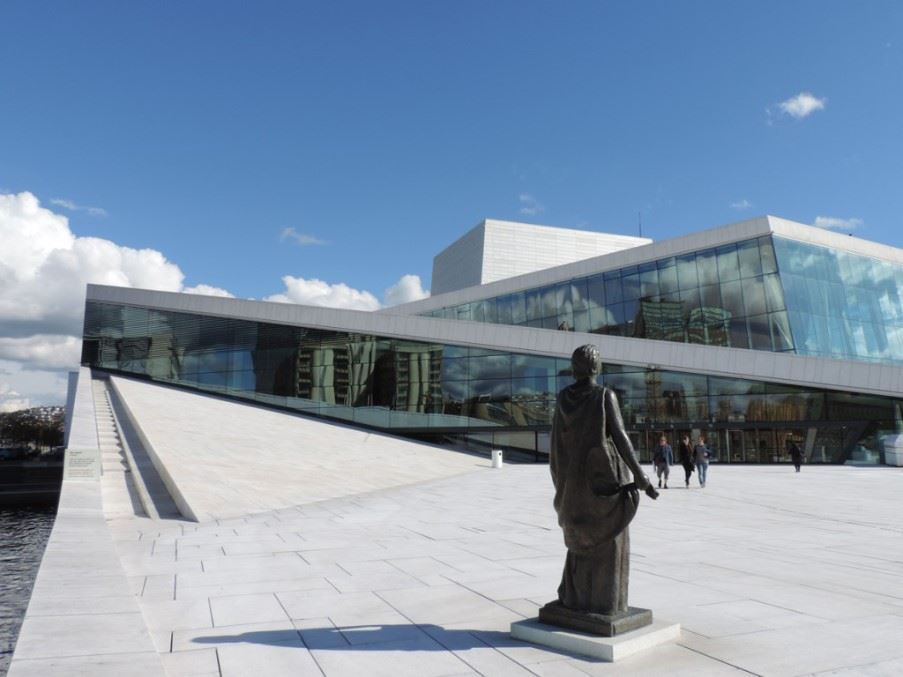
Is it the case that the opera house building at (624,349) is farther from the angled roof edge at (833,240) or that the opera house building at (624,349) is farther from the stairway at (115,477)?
the stairway at (115,477)

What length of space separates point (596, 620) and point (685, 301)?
28.5 metres

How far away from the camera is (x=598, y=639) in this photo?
14.5ft

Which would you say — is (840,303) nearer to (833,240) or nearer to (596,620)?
(833,240)

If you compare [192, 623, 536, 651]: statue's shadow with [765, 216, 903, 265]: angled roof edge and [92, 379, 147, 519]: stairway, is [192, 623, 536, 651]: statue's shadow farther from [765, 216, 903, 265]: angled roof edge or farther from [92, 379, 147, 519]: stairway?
[765, 216, 903, 265]: angled roof edge

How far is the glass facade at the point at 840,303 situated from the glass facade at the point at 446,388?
3.68 m

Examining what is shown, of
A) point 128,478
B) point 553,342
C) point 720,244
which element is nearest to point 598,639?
point 128,478

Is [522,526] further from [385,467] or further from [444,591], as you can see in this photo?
[385,467]

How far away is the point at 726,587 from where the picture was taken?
21.1 ft

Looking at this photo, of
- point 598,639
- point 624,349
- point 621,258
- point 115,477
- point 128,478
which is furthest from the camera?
point 621,258

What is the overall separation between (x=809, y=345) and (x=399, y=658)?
90.0 ft

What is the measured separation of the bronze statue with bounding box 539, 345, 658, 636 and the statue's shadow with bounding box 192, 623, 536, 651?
50 centimetres

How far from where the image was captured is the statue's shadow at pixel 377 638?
4.66 m

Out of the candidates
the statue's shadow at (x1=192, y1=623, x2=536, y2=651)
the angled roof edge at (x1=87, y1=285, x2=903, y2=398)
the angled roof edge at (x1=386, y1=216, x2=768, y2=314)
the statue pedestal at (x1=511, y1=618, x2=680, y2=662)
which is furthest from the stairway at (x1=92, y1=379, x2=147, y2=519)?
the angled roof edge at (x1=386, y1=216, x2=768, y2=314)

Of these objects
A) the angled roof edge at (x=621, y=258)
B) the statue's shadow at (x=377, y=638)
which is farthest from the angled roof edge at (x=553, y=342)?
the statue's shadow at (x=377, y=638)
